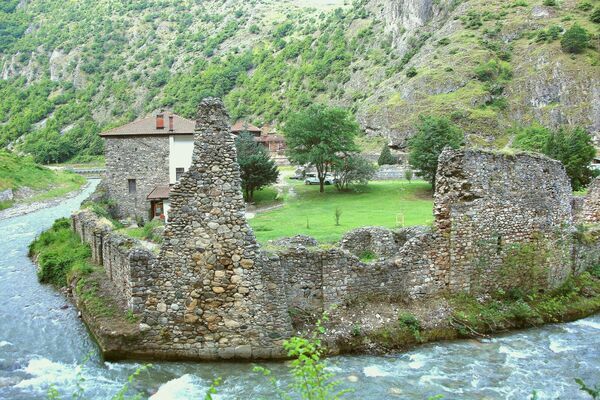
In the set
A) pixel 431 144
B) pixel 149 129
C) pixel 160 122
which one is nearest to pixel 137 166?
pixel 149 129

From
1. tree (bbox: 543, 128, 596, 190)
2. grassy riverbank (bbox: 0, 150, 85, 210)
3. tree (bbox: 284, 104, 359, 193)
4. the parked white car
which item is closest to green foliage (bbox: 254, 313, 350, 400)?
tree (bbox: 543, 128, 596, 190)

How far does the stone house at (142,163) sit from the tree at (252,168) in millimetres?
7004

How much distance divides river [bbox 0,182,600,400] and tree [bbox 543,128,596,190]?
104 feet

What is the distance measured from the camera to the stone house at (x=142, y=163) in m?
38.3

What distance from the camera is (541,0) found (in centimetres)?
12031

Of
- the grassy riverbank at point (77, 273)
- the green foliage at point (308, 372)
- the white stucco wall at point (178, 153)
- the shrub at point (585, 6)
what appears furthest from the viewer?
the shrub at point (585, 6)

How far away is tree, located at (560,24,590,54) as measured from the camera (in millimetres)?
90688

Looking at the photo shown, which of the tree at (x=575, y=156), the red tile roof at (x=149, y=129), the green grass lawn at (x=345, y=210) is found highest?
the red tile roof at (x=149, y=129)

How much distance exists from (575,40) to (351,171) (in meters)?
62.2

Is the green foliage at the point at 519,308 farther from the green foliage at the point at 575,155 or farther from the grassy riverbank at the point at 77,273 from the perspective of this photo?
the green foliage at the point at 575,155

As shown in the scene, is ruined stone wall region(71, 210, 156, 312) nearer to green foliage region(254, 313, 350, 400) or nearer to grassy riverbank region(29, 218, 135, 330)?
grassy riverbank region(29, 218, 135, 330)

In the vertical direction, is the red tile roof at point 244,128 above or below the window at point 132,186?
above

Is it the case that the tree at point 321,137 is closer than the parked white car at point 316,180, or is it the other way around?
the tree at point 321,137

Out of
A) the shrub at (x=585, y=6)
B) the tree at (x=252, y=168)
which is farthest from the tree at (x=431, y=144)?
the shrub at (x=585, y=6)
